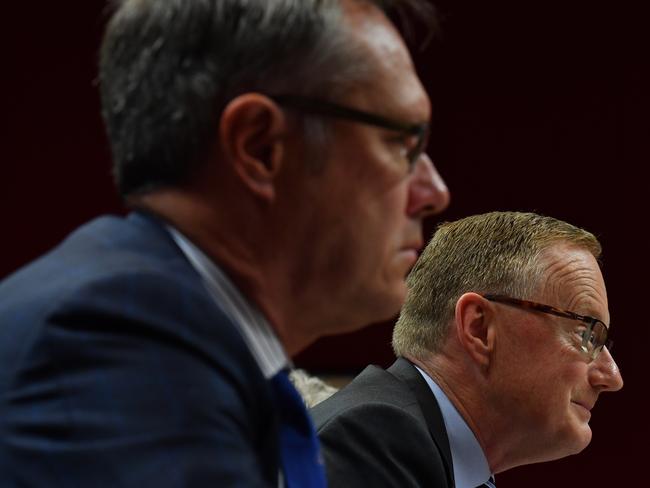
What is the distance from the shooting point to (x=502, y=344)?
80.7 inches

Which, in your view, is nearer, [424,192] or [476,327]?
[424,192]

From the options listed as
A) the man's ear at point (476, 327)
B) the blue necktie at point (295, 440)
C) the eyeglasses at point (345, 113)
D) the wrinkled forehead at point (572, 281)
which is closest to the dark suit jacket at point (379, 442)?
the man's ear at point (476, 327)

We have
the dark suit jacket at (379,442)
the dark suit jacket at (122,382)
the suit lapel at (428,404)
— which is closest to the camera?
the dark suit jacket at (122,382)

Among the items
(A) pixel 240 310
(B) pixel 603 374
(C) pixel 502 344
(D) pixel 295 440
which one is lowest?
(B) pixel 603 374

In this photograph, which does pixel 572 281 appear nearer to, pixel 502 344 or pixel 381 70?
pixel 502 344

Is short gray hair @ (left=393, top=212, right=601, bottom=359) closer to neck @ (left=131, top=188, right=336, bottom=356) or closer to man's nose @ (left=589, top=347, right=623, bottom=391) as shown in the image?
man's nose @ (left=589, top=347, right=623, bottom=391)

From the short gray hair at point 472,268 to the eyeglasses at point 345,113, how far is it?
3.70 feet

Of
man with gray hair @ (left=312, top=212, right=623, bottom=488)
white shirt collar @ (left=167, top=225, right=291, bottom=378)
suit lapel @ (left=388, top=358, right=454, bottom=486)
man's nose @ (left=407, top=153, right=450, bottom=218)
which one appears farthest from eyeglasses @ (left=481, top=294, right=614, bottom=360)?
white shirt collar @ (left=167, top=225, right=291, bottom=378)

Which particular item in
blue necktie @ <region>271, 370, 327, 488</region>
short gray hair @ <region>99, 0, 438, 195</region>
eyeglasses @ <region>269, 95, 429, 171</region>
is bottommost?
blue necktie @ <region>271, 370, 327, 488</region>

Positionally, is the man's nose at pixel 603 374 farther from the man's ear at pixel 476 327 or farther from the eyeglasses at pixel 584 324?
the man's ear at pixel 476 327

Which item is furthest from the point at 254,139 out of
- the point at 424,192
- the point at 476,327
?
the point at 476,327

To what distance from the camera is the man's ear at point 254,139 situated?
2.96ft

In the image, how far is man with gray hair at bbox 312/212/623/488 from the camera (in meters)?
1.99

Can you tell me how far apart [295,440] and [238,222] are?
0.63ft
